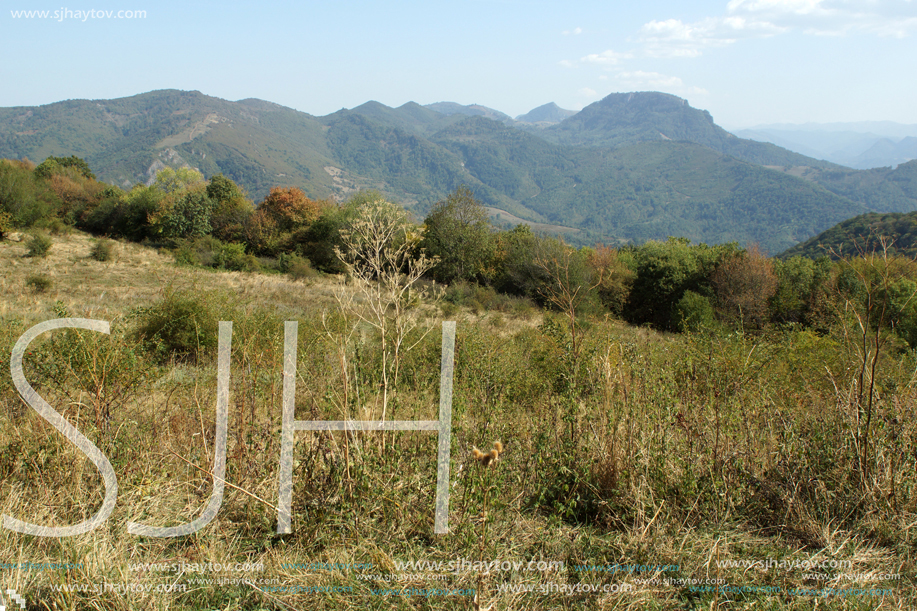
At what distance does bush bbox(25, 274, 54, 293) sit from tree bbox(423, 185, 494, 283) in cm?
1753

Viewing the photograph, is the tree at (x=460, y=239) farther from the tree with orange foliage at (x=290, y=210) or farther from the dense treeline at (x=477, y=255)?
the tree with orange foliage at (x=290, y=210)

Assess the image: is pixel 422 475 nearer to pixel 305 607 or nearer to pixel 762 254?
pixel 305 607

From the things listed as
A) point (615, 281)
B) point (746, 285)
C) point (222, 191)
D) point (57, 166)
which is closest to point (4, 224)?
point (222, 191)

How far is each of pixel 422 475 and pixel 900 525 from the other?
274 cm

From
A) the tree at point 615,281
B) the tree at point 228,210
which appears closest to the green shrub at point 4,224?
the tree at point 228,210

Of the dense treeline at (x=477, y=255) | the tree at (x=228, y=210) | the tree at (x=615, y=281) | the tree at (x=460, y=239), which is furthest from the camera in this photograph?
the tree at (x=228, y=210)

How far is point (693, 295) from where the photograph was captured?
23.7 m

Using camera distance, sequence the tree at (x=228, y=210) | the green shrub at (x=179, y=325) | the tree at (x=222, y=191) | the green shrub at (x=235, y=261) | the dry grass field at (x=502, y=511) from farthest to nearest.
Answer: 1. the tree at (x=222, y=191)
2. the tree at (x=228, y=210)
3. the green shrub at (x=235, y=261)
4. the green shrub at (x=179, y=325)
5. the dry grass field at (x=502, y=511)

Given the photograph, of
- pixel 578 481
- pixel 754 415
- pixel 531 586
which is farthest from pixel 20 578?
pixel 754 415

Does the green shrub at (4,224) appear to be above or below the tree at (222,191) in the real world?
below

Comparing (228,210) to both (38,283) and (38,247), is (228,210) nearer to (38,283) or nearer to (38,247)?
(38,247)

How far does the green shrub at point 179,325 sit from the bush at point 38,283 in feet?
37.4

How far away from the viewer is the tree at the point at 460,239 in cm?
2991

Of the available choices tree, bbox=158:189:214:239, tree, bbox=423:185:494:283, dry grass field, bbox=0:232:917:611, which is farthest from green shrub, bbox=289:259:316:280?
dry grass field, bbox=0:232:917:611
